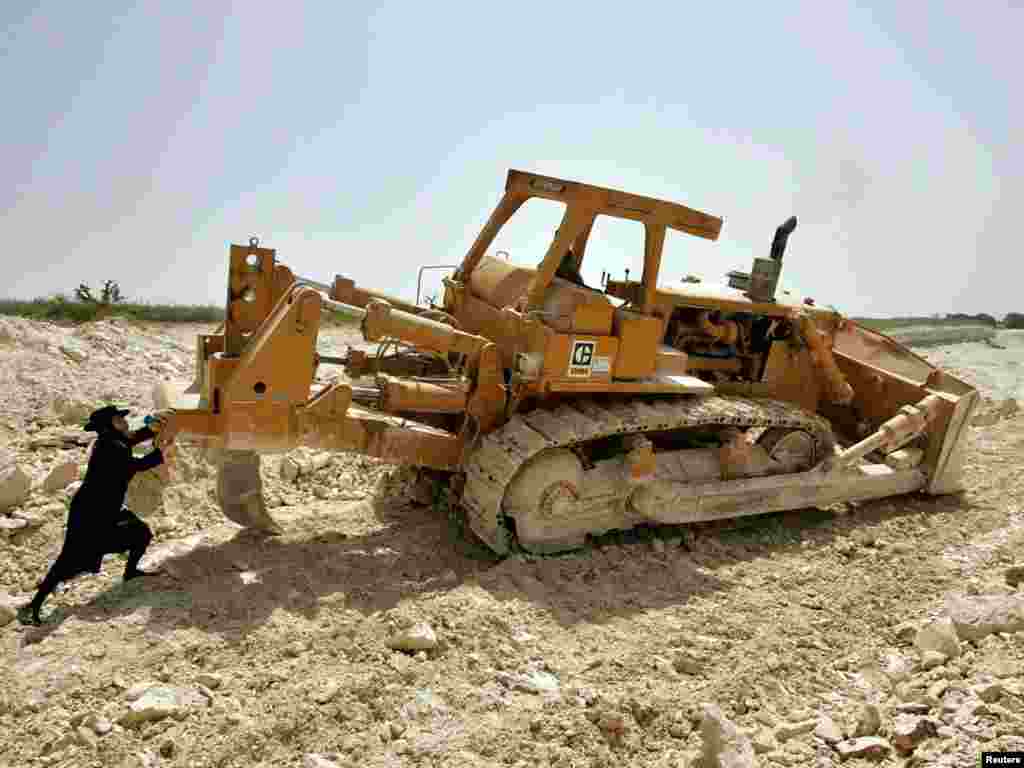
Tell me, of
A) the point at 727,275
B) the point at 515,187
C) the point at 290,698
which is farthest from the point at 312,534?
the point at 727,275

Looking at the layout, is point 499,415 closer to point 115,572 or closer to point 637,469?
point 637,469

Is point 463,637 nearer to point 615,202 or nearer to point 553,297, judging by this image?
point 553,297

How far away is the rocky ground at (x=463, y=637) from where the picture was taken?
3.76 metres

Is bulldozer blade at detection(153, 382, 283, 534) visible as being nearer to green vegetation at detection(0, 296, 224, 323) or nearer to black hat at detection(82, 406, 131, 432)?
black hat at detection(82, 406, 131, 432)

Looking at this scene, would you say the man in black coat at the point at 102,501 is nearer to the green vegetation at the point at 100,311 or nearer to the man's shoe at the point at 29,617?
the man's shoe at the point at 29,617

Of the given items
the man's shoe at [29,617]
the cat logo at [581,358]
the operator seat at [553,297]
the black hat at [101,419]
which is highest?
the operator seat at [553,297]

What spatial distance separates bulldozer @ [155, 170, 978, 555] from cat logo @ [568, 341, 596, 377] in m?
0.01

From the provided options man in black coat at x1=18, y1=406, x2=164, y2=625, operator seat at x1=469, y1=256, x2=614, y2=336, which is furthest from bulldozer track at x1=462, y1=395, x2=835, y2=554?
man in black coat at x1=18, y1=406, x2=164, y2=625

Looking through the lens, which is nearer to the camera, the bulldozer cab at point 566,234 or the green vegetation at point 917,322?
the bulldozer cab at point 566,234

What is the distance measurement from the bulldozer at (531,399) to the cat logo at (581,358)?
0.01 metres

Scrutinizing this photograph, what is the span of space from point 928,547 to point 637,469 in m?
2.59

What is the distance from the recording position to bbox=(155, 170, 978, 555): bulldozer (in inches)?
201

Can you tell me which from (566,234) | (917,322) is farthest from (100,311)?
(917,322)

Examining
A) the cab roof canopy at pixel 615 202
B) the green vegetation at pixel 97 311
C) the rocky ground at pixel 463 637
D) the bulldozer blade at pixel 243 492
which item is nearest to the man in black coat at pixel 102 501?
the rocky ground at pixel 463 637
